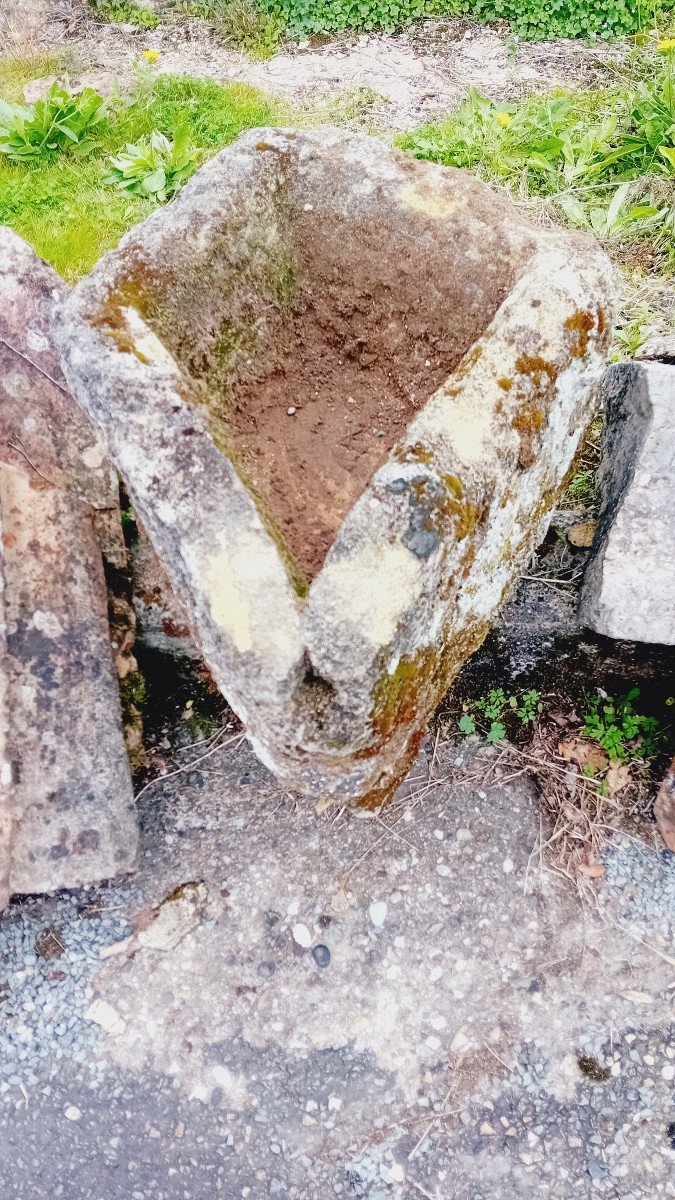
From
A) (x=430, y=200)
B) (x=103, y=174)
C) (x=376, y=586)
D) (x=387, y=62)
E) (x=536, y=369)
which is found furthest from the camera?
(x=387, y=62)

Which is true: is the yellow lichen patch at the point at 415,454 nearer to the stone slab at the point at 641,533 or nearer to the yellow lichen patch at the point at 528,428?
the yellow lichen patch at the point at 528,428

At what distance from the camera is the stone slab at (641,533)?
247 centimetres

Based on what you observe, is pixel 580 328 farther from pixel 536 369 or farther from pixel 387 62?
pixel 387 62

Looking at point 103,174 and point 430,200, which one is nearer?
point 430,200

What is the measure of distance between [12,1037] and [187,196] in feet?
8.58

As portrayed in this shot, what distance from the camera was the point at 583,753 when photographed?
9.68ft

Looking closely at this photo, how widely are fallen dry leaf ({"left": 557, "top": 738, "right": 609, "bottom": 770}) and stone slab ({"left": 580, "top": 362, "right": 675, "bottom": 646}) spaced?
53cm

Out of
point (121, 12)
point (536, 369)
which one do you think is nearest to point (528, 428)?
point (536, 369)

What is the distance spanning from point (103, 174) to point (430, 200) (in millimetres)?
2794

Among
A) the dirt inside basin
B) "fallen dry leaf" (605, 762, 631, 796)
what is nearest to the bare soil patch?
the dirt inside basin

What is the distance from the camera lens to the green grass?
13.5 ft

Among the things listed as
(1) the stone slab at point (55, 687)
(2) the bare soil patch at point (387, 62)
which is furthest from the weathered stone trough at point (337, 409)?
(2) the bare soil patch at point (387, 62)

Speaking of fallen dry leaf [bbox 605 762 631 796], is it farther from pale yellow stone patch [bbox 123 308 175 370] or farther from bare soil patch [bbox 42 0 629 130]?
bare soil patch [bbox 42 0 629 130]

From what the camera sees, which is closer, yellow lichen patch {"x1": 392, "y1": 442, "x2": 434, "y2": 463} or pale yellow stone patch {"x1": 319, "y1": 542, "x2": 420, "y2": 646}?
pale yellow stone patch {"x1": 319, "y1": 542, "x2": 420, "y2": 646}
